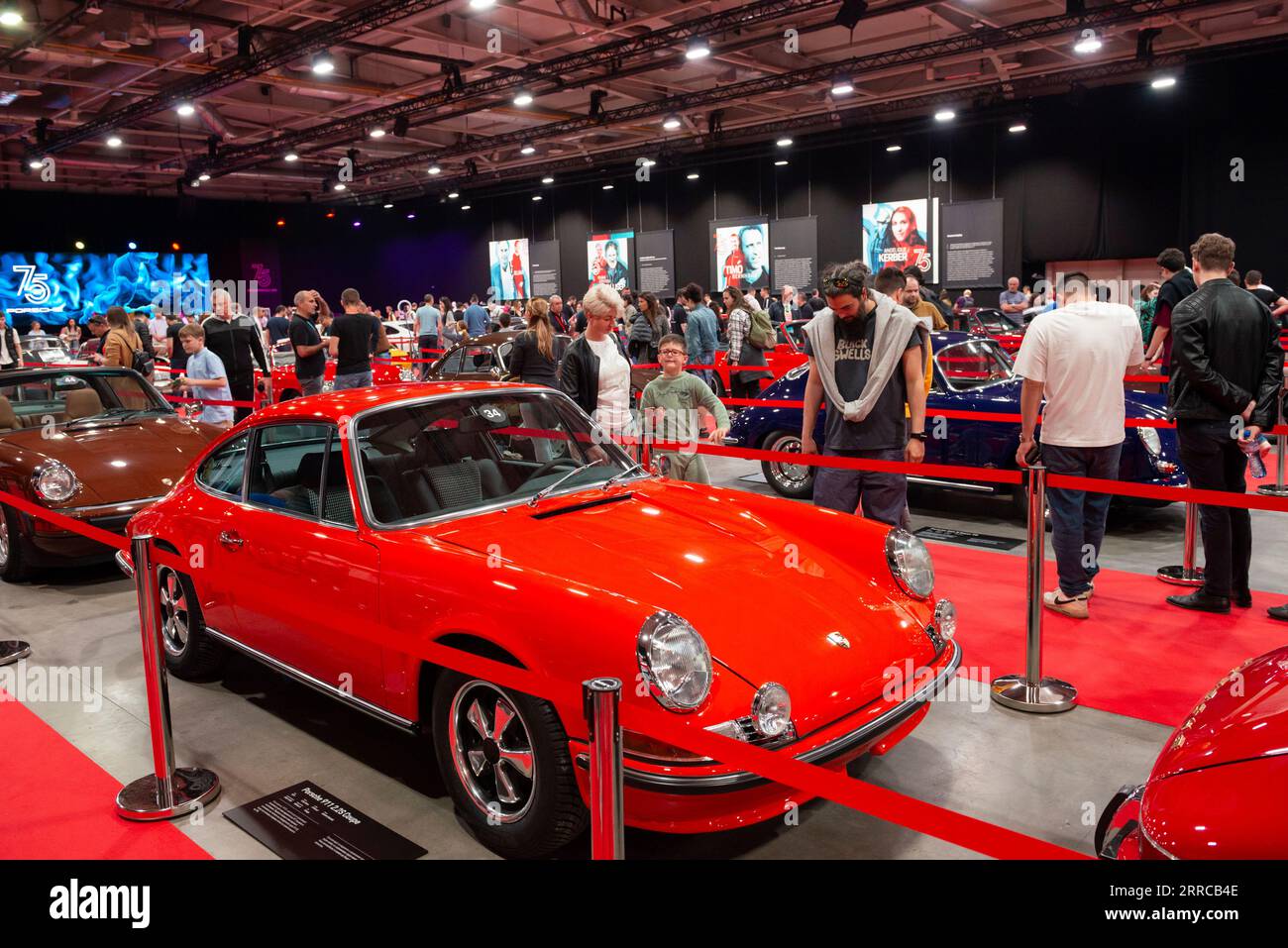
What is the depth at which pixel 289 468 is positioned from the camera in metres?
4.07

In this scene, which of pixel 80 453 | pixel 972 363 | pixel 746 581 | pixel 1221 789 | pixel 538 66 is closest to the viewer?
pixel 1221 789

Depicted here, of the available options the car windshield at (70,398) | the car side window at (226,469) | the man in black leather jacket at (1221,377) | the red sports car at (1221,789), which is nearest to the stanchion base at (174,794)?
the car side window at (226,469)

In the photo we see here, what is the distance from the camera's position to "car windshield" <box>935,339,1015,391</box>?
7.93 meters

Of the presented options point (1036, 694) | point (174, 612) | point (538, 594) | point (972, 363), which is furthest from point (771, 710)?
point (972, 363)

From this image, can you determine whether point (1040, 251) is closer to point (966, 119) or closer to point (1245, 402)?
point (966, 119)

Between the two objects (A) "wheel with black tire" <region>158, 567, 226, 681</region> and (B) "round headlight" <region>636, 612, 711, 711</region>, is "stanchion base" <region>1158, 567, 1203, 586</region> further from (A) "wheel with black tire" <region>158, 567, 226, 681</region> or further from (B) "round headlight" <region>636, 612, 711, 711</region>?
(A) "wheel with black tire" <region>158, 567, 226, 681</region>

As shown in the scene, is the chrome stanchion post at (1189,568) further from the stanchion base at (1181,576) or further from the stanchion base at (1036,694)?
the stanchion base at (1036,694)

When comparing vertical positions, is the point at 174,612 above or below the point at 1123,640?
above

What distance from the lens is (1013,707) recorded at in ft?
13.5

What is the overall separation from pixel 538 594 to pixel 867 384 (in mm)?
2564

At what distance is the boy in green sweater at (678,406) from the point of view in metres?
5.94

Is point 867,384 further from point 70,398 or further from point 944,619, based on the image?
point 70,398

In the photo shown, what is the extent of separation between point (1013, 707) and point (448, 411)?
2.70 m
